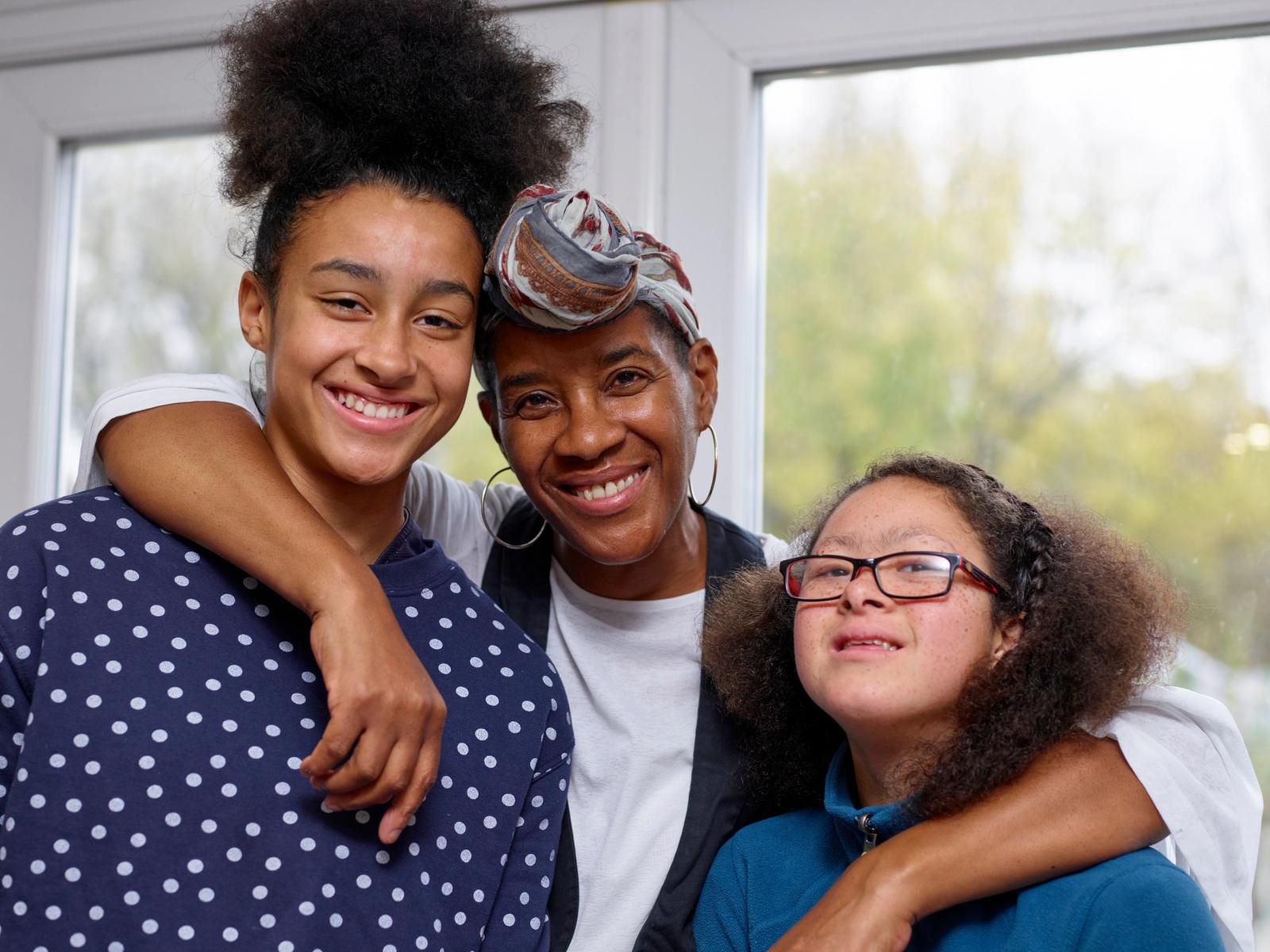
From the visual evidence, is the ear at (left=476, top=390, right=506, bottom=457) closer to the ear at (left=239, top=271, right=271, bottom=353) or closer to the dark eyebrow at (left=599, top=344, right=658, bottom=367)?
the dark eyebrow at (left=599, top=344, right=658, bottom=367)

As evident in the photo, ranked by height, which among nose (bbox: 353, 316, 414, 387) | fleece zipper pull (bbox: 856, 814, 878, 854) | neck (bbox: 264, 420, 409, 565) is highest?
nose (bbox: 353, 316, 414, 387)

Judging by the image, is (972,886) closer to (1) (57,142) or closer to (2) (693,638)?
(2) (693,638)

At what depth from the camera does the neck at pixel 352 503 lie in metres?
1.45

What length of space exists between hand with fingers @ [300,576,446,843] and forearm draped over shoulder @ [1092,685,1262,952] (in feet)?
2.32

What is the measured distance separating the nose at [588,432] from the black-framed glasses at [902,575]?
30 cm

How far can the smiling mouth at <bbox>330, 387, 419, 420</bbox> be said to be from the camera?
1.38 meters

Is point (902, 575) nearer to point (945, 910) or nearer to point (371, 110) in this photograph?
point (945, 910)

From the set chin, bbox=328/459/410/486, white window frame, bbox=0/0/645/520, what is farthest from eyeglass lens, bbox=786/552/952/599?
white window frame, bbox=0/0/645/520

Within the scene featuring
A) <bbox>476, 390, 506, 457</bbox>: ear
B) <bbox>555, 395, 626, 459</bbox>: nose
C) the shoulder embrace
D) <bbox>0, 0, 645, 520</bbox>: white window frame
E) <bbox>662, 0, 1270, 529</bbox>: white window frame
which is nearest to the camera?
the shoulder embrace

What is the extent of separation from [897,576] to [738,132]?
101cm

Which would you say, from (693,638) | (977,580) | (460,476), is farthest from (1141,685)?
(460,476)

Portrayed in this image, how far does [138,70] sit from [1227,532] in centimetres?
203

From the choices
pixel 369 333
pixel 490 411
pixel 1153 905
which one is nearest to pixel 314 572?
pixel 369 333

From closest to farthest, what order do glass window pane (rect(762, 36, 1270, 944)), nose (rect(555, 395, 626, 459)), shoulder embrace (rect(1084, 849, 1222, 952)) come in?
shoulder embrace (rect(1084, 849, 1222, 952)) → nose (rect(555, 395, 626, 459)) → glass window pane (rect(762, 36, 1270, 944))
